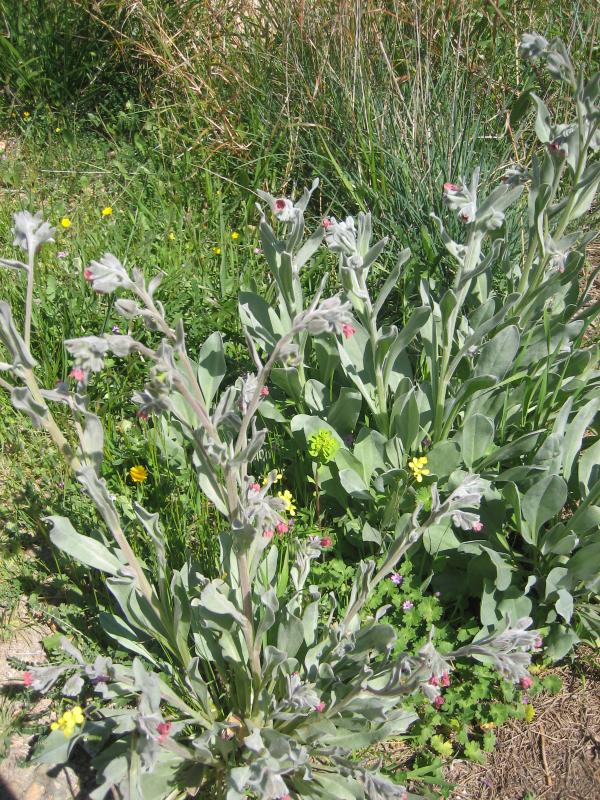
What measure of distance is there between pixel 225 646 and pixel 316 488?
719 mm

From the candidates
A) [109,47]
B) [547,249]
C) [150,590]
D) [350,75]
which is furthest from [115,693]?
[109,47]

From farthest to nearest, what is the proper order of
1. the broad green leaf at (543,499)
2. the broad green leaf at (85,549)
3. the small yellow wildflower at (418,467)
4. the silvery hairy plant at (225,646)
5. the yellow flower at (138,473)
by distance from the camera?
the yellow flower at (138,473), the small yellow wildflower at (418,467), the broad green leaf at (543,499), the broad green leaf at (85,549), the silvery hairy plant at (225,646)

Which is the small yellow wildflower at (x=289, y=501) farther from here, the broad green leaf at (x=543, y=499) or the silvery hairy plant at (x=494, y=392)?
the broad green leaf at (x=543, y=499)

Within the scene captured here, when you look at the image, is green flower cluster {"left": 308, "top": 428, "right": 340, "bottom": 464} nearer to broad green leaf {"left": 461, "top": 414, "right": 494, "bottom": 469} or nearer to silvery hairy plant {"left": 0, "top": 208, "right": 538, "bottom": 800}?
silvery hairy plant {"left": 0, "top": 208, "right": 538, "bottom": 800}


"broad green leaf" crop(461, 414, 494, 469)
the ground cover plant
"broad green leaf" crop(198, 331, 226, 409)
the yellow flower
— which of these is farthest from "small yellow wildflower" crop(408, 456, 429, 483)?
the yellow flower

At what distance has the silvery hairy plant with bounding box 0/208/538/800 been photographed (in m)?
1.54

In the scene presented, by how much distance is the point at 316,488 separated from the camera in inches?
102

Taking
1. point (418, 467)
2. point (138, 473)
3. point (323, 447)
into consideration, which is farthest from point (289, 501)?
point (138, 473)

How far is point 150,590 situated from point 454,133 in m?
2.77

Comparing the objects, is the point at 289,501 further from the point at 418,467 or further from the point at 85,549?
the point at 85,549

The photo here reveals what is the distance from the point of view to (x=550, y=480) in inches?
88.3

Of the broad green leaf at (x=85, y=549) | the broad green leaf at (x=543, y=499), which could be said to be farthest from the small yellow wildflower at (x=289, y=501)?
the broad green leaf at (x=543, y=499)

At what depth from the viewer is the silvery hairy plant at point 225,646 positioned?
1.54 m

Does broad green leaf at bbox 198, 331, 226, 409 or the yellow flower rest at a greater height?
broad green leaf at bbox 198, 331, 226, 409
